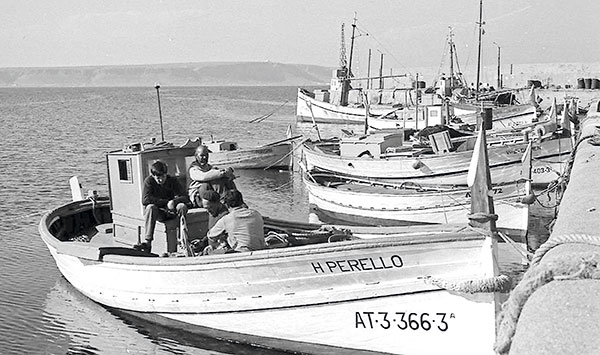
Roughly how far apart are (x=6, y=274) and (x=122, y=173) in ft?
17.9

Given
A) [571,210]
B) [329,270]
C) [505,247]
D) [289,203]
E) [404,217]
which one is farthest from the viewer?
[289,203]

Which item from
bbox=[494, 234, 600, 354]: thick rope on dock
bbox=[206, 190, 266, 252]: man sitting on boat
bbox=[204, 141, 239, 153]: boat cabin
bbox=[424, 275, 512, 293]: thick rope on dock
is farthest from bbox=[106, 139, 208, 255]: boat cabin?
bbox=[204, 141, 239, 153]: boat cabin

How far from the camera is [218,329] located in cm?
1120

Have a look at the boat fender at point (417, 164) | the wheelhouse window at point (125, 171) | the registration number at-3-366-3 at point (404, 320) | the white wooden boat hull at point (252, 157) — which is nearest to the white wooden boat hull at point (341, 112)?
the white wooden boat hull at point (252, 157)

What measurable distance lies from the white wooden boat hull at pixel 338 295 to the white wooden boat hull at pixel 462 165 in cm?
1431

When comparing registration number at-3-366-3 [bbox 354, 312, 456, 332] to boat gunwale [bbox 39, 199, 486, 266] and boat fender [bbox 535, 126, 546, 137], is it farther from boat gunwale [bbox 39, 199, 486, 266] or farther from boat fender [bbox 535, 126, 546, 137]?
boat fender [bbox 535, 126, 546, 137]

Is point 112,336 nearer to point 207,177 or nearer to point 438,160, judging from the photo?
point 207,177

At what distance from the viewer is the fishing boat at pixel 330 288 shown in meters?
9.02

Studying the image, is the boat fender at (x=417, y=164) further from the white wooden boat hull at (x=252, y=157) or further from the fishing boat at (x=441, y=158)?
the white wooden boat hull at (x=252, y=157)

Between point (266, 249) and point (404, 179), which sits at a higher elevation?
point (266, 249)

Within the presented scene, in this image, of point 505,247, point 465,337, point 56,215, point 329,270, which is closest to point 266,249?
point 329,270

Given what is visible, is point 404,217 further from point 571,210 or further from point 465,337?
point 571,210

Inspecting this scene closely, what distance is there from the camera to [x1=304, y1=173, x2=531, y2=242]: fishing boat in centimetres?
1819

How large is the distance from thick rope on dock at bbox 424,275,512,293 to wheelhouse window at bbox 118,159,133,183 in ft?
21.9
